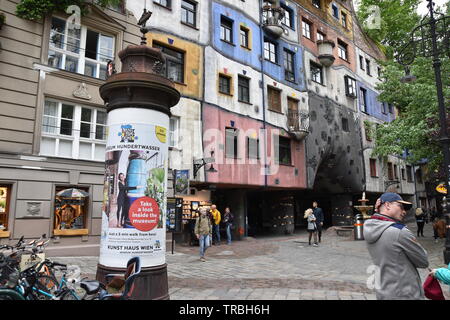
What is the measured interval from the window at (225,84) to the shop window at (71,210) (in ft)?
31.3

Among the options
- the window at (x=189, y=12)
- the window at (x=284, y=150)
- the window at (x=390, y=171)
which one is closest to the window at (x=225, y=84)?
the window at (x=189, y=12)

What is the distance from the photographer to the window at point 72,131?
12895 mm

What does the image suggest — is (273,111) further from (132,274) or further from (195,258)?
(132,274)

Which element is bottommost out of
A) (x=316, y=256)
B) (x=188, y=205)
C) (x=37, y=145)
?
(x=316, y=256)

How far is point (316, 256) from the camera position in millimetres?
13156

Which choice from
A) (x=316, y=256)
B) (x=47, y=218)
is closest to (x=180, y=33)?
(x=47, y=218)

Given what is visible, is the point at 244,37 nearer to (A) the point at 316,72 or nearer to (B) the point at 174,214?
(A) the point at 316,72

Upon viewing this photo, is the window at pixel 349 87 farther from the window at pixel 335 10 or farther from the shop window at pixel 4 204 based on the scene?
the shop window at pixel 4 204

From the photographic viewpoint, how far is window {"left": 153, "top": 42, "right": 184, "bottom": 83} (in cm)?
1675

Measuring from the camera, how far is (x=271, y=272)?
389 inches

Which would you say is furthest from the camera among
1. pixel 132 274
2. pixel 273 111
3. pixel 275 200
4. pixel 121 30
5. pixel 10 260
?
pixel 275 200

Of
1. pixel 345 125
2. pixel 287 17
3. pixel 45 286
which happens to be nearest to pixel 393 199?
pixel 45 286

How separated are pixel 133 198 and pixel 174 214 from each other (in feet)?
26.2

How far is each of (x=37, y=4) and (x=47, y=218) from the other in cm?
787
